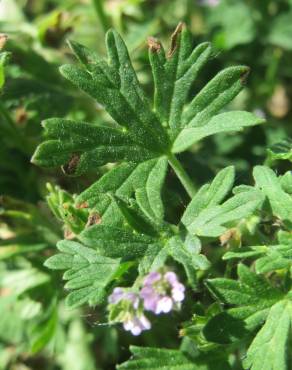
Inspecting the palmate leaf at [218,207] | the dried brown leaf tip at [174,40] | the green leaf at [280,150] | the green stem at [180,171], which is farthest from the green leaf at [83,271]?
the dried brown leaf tip at [174,40]

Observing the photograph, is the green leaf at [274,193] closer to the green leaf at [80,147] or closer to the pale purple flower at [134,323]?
the green leaf at [80,147]

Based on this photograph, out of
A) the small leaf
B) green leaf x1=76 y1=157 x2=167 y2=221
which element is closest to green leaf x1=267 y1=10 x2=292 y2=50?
green leaf x1=76 y1=157 x2=167 y2=221

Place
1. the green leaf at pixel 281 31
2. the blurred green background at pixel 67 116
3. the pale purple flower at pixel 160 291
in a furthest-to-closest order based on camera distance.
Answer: the green leaf at pixel 281 31 < the blurred green background at pixel 67 116 < the pale purple flower at pixel 160 291

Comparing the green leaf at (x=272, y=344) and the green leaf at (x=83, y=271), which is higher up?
the green leaf at (x=83, y=271)

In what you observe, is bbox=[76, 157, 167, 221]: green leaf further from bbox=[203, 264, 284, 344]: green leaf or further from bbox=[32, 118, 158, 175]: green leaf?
bbox=[203, 264, 284, 344]: green leaf

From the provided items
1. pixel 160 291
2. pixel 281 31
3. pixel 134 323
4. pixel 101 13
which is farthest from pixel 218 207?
pixel 281 31

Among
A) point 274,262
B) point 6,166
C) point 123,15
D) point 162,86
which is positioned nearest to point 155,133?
point 162,86
